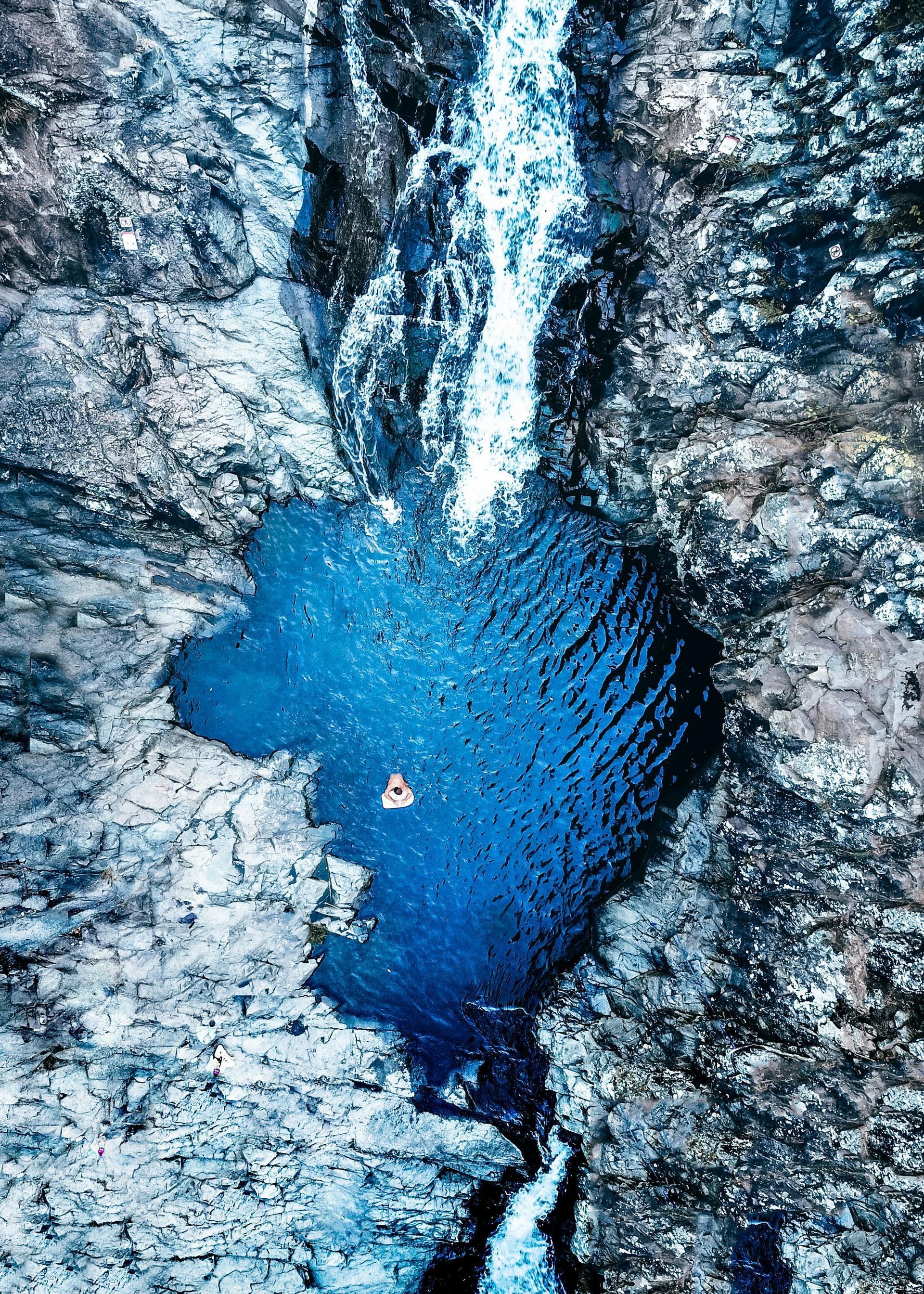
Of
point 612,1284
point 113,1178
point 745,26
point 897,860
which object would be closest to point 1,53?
point 745,26

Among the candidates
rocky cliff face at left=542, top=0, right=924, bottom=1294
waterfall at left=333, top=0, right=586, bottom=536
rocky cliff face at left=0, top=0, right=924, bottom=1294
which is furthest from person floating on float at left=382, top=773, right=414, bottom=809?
waterfall at left=333, top=0, right=586, bottom=536

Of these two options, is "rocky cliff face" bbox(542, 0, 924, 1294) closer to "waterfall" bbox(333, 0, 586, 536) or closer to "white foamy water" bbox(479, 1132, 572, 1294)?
"white foamy water" bbox(479, 1132, 572, 1294)

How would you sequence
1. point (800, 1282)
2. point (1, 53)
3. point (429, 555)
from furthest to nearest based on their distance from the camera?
1. point (429, 555)
2. point (1, 53)
3. point (800, 1282)

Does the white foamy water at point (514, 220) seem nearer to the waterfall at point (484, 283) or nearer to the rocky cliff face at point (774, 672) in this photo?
the waterfall at point (484, 283)

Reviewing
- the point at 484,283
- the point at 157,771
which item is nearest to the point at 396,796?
the point at 157,771

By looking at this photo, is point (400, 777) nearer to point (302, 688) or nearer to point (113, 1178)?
point (302, 688)

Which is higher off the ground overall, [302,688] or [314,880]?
[302,688]

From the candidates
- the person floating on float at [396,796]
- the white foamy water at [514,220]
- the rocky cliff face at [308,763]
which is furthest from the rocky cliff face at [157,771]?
the white foamy water at [514,220]

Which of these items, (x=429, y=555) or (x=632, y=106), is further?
(x=429, y=555)
